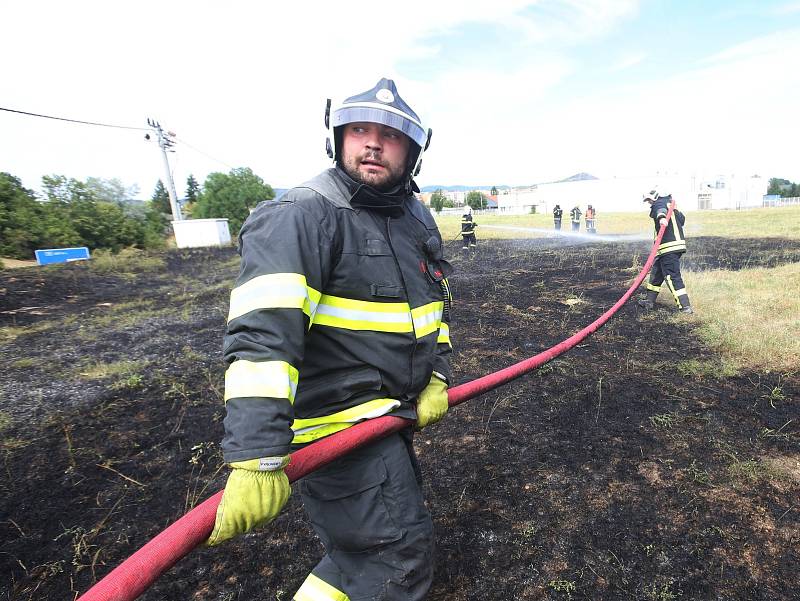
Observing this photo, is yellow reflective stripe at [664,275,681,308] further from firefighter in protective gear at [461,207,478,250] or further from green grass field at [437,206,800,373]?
firefighter in protective gear at [461,207,478,250]

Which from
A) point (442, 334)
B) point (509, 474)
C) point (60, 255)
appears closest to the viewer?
point (442, 334)

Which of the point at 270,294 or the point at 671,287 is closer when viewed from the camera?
the point at 270,294

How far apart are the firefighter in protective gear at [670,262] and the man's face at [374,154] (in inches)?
252

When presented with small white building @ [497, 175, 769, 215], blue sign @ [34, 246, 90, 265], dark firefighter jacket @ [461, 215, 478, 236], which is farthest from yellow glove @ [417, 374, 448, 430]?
small white building @ [497, 175, 769, 215]

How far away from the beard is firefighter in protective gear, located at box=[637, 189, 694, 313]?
254 inches

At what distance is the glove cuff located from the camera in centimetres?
119

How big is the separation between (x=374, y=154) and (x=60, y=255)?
61.6ft

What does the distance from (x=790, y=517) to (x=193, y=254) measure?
20982 mm

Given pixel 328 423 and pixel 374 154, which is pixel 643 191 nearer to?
pixel 374 154

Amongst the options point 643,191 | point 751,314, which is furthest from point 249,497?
point 643,191

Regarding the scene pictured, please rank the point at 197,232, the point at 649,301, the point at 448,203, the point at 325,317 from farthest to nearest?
the point at 448,203, the point at 197,232, the point at 649,301, the point at 325,317

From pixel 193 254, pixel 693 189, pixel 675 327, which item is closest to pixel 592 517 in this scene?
pixel 675 327

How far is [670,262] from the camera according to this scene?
6.74 m

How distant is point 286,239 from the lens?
136 centimetres
